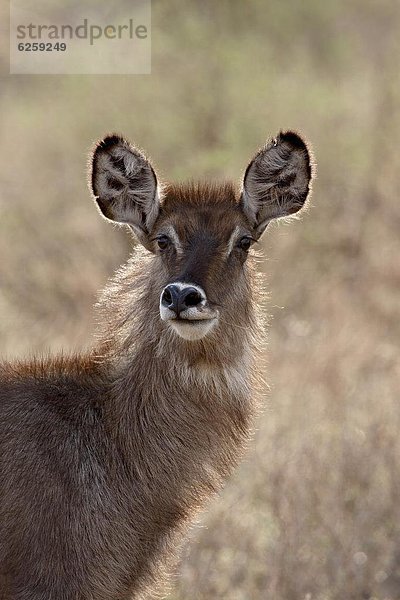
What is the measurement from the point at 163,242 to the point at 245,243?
1.43 ft

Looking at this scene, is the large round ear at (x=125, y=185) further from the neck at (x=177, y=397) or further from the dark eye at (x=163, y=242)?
the neck at (x=177, y=397)

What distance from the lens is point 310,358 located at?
11.9 metres

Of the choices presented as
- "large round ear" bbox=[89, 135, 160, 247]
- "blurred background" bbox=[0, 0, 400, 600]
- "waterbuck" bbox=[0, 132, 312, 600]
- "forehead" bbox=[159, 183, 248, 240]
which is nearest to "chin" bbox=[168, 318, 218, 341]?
"waterbuck" bbox=[0, 132, 312, 600]

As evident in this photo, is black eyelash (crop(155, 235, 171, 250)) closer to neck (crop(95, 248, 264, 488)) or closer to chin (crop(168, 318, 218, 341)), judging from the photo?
neck (crop(95, 248, 264, 488))

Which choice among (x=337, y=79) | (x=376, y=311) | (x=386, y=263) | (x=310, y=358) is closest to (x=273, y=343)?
(x=310, y=358)

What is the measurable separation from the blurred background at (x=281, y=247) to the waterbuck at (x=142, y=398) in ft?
6.43

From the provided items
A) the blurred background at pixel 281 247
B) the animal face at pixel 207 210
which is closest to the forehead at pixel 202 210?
the animal face at pixel 207 210

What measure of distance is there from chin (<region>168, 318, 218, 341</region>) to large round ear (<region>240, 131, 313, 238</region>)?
822mm

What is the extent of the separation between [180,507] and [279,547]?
209 cm

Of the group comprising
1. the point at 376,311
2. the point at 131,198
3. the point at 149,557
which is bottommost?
the point at 376,311

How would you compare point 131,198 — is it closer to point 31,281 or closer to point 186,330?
point 186,330

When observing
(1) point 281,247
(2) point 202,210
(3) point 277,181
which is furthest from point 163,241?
(1) point 281,247

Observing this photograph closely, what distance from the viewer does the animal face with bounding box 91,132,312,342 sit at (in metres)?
6.13

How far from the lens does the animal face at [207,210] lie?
20.1ft
